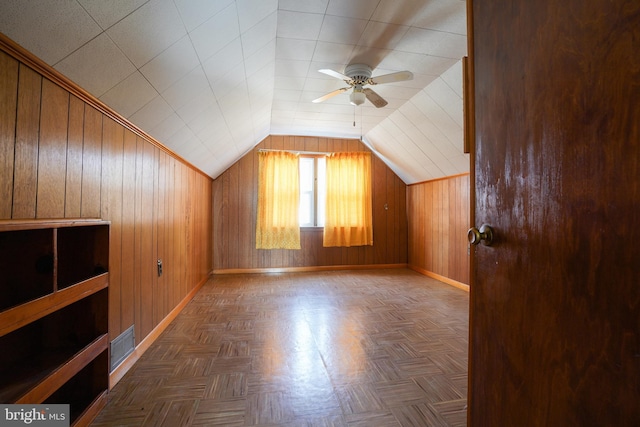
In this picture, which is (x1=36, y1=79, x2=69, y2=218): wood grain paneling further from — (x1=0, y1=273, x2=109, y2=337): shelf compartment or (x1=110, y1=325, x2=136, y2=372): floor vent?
(x1=110, y1=325, x2=136, y2=372): floor vent

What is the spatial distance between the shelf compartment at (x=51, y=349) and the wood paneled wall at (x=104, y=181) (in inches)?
7.3

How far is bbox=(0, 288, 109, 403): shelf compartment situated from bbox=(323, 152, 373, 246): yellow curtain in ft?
12.3

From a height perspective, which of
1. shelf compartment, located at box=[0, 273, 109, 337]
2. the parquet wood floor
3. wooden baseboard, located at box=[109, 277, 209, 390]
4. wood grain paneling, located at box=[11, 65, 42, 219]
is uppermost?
wood grain paneling, located at box=[11, 65, 42, 219]

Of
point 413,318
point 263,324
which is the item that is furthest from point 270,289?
point 413,318

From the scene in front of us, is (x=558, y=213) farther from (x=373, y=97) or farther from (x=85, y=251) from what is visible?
(x=373, y=97)

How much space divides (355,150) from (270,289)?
113 inches

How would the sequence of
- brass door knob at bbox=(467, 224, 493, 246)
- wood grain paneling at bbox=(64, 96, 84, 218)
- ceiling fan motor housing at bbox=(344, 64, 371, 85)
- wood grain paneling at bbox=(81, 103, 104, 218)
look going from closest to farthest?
brass door knob at bbox=(467, 224, 493, 246)
wood grain paneling at bbox=(64, 96, 84, 218)
wood grain paneling at bbox=(81, 103, 104, 218)
ceiling fan motor housing at bbox=(344, 64, 371, 85)

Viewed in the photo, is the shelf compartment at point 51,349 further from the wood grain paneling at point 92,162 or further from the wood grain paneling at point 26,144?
the wood grain paneling at point 26,144

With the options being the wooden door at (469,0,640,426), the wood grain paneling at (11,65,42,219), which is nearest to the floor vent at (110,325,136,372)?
the wood grain paneling at (11,65,42,219)

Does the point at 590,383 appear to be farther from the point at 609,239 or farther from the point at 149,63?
the point at 149,63

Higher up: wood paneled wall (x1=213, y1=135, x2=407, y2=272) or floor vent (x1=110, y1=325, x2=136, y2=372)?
wood paneled wall (x1=213, y1=135, x2=407, y2=272)

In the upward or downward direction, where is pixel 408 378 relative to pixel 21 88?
downward

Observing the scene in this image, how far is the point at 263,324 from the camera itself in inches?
104

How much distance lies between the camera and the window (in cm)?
513
